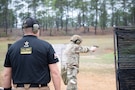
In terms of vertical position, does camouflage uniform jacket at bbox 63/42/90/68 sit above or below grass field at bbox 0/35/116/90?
above

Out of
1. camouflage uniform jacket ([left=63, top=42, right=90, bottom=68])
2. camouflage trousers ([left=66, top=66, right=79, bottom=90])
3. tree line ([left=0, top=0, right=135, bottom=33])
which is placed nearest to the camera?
camouflage uniform jacket ([left=63, top=42, right=90, bottom=68])

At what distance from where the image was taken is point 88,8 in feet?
90.9

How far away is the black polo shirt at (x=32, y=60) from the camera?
2.41 metres

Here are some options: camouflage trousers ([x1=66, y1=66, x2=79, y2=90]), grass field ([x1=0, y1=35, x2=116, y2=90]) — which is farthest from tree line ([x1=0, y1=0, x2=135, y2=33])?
camouflage trousers ([x1=66, y1=66, x2=79, y2=90])

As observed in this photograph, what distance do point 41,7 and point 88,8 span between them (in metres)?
4.42

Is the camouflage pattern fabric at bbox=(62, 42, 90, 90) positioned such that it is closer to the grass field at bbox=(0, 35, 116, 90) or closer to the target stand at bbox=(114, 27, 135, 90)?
the target stand at bbox=(114, 27, 135, 90)

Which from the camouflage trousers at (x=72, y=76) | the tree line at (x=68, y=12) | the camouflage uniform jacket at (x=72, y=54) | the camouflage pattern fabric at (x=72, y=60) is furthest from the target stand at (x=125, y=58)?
the tree line at (x=68, y=12)

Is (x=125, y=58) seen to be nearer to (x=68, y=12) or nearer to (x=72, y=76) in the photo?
(x=72, y=76)

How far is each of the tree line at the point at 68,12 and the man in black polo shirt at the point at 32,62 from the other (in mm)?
23948

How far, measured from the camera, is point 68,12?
28.1 m

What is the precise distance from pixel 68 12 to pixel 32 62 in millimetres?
25929

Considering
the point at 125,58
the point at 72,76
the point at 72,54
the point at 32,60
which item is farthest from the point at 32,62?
the point at 72,76

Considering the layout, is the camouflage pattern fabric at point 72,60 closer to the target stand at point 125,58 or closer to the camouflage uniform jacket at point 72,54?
the camouflage uniform jacket at point 72,54

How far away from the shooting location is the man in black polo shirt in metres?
2.41
